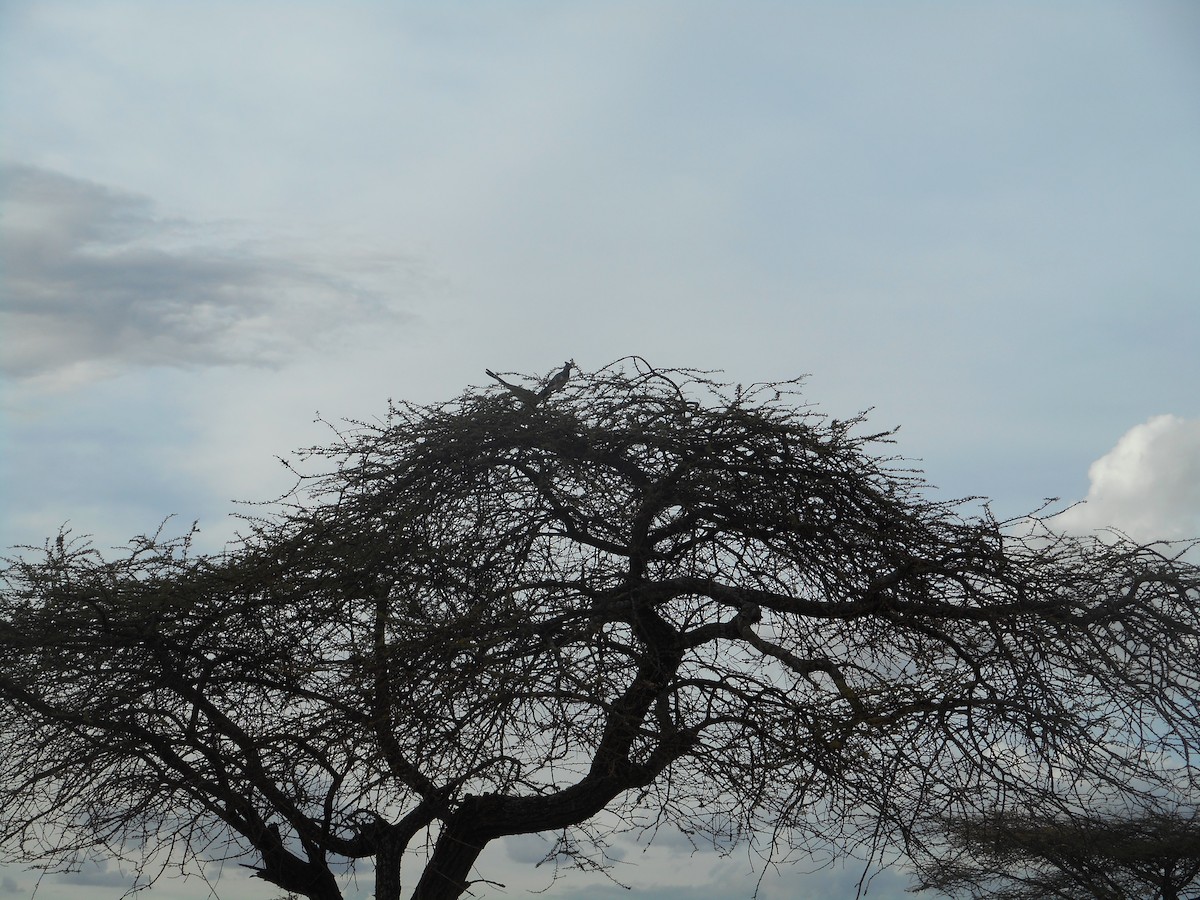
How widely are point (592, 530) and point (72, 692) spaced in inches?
191

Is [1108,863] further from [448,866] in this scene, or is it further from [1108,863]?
[448,866]

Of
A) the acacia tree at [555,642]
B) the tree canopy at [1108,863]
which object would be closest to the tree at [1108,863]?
the tree canopy at [1108,863]

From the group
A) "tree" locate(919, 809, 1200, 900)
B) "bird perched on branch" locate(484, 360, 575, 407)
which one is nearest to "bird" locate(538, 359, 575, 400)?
"bird perched on branch" locate(484, 360, 575, 407)

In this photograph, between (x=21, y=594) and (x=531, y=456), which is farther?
(x=21, y=594)

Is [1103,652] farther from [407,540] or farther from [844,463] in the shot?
[407,540]

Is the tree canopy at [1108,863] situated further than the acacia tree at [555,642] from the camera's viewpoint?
Yes

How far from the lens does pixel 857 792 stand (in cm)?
674

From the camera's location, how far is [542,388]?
849 cm

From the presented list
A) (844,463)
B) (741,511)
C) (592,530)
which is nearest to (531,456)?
(592,530)

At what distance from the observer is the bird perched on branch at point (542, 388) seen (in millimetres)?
8312

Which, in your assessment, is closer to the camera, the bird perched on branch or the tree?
the bird perched on branch

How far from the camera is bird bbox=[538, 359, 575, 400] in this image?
332 inches

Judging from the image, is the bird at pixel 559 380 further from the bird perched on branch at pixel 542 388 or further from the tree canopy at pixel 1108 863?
the tree canopy at pixel 1108 863

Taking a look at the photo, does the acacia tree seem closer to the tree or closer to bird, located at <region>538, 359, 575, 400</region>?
bird, located at <region>538, 359, 575, 400</region>
